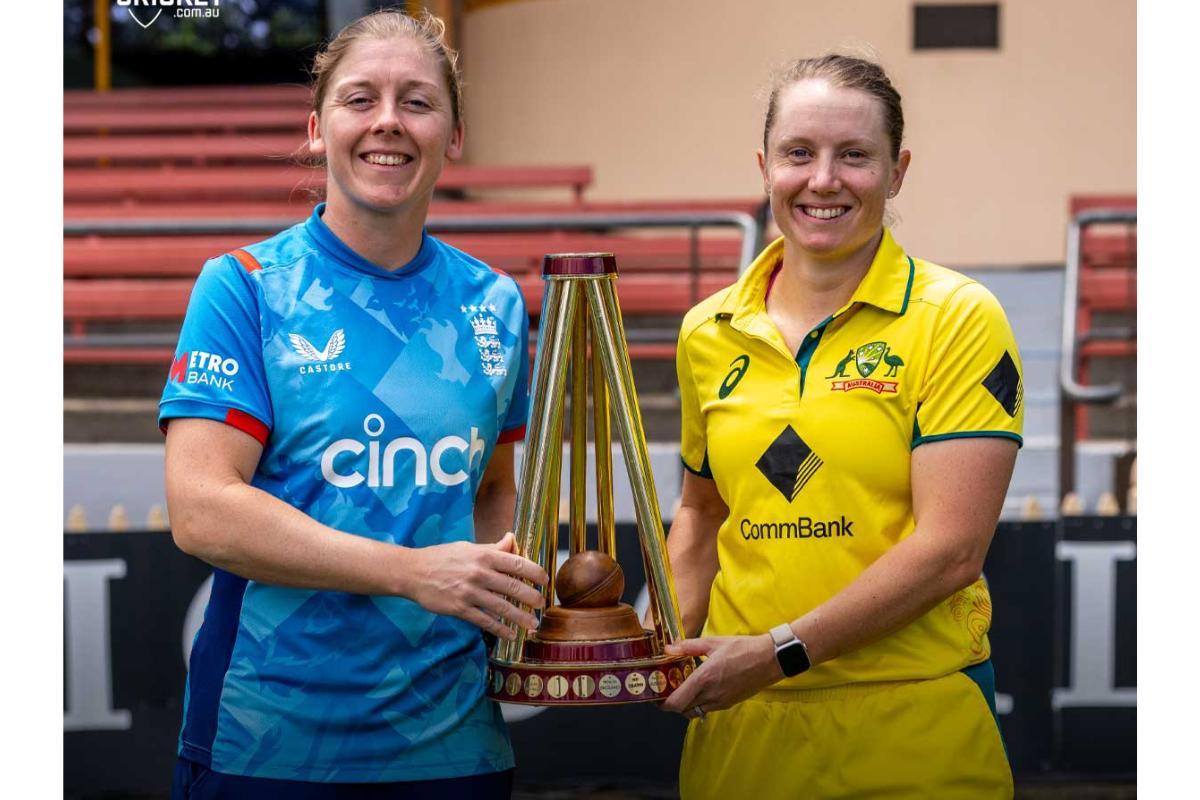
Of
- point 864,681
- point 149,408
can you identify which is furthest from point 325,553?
point 149,408

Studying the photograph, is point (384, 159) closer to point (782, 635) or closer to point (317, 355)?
point (317, 355)

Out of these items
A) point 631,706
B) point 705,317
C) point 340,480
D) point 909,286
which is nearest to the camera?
point 340,480

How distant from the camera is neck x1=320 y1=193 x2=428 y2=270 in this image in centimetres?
199

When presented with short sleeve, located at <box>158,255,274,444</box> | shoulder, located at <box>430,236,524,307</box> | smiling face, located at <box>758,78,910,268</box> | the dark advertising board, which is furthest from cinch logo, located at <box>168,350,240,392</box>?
the dark advertising board

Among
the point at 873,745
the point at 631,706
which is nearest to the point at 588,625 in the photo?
the point at 873,745

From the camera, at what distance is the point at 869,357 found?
6.51 feet

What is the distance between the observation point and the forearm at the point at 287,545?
5.92 ft

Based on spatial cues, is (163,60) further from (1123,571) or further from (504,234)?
(1123,571)

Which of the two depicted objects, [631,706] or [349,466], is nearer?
[349,466]

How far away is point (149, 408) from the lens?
6410mm

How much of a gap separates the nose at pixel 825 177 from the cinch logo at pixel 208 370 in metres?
0.80

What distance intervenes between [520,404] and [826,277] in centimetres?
49

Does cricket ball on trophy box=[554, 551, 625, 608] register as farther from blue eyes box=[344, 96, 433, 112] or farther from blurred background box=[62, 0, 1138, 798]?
blurred background box=[62, 0, 1138, 798]

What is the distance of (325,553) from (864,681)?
767 millimetres
